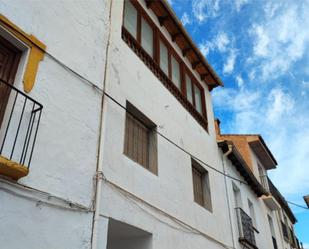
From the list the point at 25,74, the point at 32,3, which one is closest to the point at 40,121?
the point at 25,74

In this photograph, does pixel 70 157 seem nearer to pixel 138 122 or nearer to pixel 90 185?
pixel 90 185

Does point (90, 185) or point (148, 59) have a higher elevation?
point (148, 59)

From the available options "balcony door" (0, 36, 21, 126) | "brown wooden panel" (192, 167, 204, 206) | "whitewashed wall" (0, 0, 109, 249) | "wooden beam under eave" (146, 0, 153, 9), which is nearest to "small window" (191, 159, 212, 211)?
"brown wooden panel" (192, 167, 204, 206)

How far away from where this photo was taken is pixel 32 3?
15.8ft

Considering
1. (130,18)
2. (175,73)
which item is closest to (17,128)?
(130,18)

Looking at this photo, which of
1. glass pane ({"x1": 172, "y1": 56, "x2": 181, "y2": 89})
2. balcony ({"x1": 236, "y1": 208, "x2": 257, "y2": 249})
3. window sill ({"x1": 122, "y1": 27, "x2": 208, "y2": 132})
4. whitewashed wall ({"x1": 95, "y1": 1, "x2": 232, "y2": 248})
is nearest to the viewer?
whitewashed wall ({"x1": 95, "y1": 1, "x2": 232, "y2": 248})

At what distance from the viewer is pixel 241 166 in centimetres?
1219

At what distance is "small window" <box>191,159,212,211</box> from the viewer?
864 cm

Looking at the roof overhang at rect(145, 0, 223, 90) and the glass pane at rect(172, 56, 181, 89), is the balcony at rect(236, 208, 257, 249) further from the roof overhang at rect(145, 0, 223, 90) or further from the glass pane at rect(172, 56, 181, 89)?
the roof overhang at rect(145, 0, 223, 90)

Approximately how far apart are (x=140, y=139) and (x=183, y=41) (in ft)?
15.6

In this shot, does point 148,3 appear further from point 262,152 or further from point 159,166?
point 262,152

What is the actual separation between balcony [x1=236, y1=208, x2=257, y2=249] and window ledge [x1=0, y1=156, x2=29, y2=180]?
7.97m

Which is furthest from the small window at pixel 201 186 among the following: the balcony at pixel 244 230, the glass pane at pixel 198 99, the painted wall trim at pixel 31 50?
the painted wall trim at pixel 31 50

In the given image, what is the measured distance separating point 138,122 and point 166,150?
95 cm
